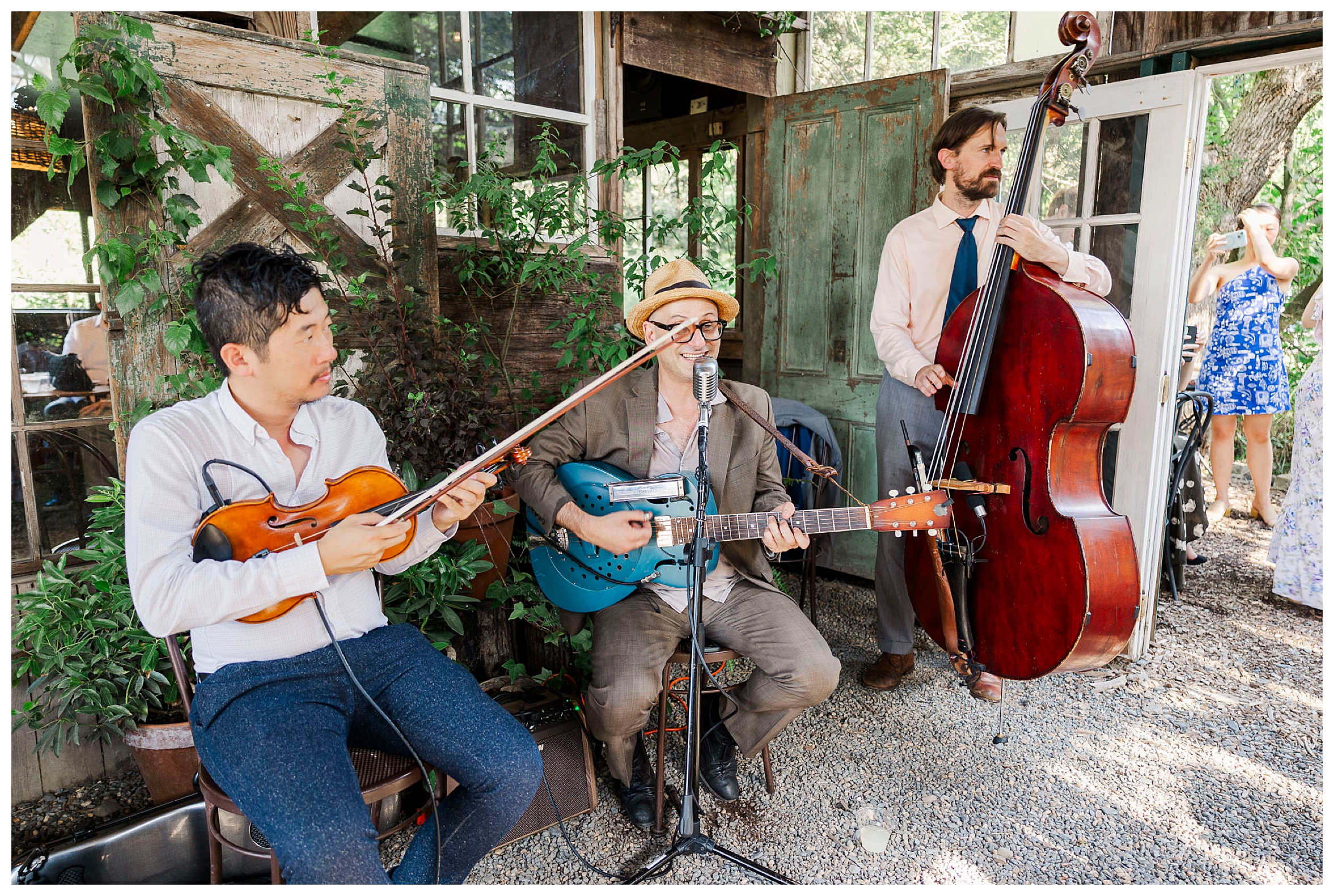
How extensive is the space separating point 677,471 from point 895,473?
0.90m

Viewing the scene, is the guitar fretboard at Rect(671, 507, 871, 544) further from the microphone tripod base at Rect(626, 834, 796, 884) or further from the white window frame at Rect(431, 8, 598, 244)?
the white window frame at Rect(431, 8, 598, 244)

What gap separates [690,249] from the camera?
4773 millimetres

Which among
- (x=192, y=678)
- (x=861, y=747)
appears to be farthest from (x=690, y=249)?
(x=192, y=678)

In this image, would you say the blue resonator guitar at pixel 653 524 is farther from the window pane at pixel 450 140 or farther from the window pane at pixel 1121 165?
the window pane at pixel 1121 165

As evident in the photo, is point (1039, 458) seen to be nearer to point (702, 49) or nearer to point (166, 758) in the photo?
point (166, 758)

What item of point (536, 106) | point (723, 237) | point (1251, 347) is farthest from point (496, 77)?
point (1251, 347)

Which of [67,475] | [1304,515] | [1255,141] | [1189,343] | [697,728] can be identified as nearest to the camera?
[697,728]

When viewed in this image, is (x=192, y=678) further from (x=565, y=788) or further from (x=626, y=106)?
(x=626, y=106)

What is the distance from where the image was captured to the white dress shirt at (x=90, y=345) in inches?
97.2

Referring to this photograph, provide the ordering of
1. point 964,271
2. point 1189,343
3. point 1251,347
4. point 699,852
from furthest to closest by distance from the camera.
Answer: point 1251,347
point 1189,343
point 964,271
point 699,852

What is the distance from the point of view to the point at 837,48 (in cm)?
395

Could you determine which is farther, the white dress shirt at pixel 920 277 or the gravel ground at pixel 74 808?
the white dress shirt at pixel 920 277

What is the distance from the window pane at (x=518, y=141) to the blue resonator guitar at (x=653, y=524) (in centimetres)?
158

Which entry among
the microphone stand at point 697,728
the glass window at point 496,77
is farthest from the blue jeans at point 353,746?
the glass window at point 496,77
